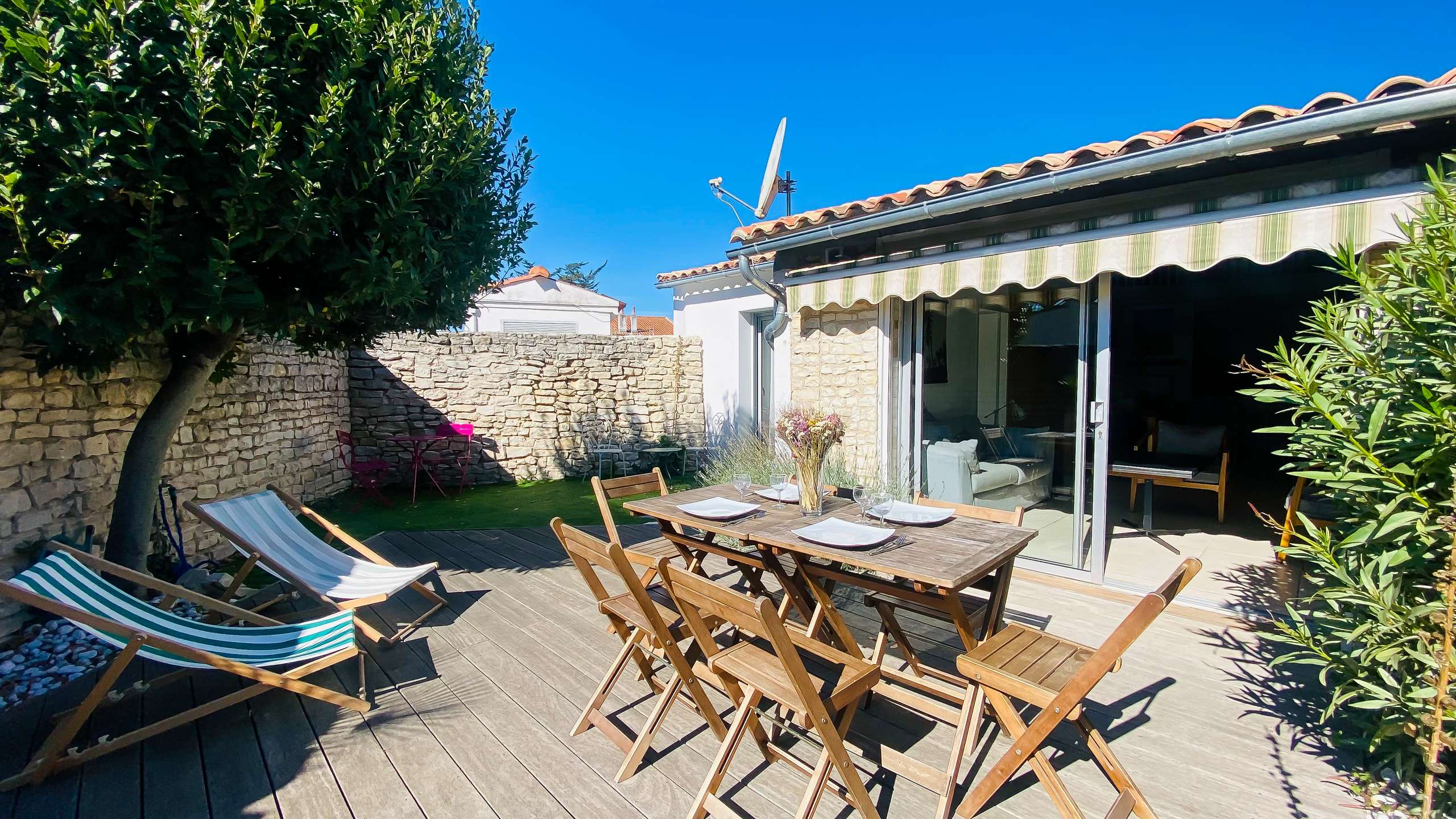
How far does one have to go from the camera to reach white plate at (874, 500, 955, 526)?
4.15 metres

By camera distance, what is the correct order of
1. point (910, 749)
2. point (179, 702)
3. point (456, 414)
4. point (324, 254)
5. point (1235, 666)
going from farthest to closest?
point (456, 414)
point (324, 254)
point (1235, 666)
point (179, 702)
point (910, 749)

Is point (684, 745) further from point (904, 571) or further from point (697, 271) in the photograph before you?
point (697, 271)

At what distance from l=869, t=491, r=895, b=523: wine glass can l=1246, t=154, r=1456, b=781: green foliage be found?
2027 millimetres

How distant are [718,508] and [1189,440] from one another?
24.7 ft

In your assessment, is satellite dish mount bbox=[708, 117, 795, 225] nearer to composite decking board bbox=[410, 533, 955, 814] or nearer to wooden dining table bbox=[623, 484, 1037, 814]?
wooden dining table bbox=[623, 484, 1037, 814]

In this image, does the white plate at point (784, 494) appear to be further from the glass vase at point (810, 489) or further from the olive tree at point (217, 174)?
the olive tree at point (217, 174)

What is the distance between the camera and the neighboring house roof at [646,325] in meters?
23.5

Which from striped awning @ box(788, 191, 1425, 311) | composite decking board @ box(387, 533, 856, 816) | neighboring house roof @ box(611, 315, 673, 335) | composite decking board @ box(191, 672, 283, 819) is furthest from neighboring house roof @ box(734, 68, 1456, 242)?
neighboring house roof @ box(611, 315, 673, 335)

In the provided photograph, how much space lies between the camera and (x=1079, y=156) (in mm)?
5273

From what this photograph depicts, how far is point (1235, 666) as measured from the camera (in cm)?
439

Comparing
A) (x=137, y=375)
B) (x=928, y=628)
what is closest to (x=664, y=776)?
(x=928, y=628)

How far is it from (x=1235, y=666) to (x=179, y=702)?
6.84 meters

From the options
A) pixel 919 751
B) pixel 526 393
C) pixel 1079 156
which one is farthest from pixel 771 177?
pixel 919 751

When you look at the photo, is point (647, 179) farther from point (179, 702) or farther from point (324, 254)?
point (179, 702)
